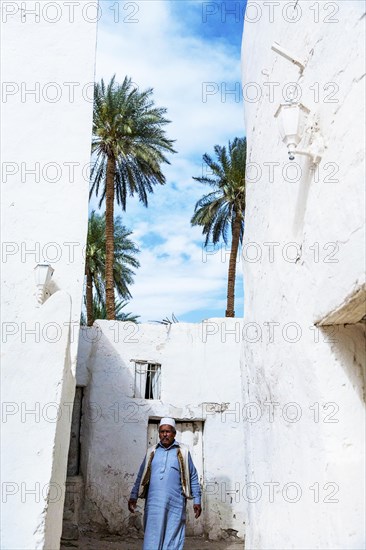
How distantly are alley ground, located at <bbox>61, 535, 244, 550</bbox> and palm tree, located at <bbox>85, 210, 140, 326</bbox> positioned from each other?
36.3ft

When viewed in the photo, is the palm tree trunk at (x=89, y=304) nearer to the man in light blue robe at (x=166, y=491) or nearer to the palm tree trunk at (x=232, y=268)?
the palm tree trunk at (x=232, y=268)

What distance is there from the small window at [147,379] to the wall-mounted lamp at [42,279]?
20.9 ft

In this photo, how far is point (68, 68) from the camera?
6.68m

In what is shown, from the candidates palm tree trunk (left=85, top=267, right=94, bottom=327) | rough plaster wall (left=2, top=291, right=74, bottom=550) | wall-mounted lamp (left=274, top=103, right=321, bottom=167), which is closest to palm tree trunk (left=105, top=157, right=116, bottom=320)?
palm tree trunk (left=85, top=267, right=94, bottom=327)

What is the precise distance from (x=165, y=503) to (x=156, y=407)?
5495 mm

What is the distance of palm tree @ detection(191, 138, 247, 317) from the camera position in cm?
1891

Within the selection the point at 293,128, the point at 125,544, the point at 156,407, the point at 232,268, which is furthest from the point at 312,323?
the point at 232,268

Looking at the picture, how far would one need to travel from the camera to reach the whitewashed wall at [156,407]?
10.8 metres

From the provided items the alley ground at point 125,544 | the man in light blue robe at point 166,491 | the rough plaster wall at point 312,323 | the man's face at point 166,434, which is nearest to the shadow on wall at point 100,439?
the alley ground at point 125,544

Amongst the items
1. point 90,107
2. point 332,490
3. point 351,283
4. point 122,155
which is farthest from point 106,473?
point 122,155

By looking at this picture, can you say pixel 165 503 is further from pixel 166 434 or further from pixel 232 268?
pixel 232 268

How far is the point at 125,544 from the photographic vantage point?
9.75 m

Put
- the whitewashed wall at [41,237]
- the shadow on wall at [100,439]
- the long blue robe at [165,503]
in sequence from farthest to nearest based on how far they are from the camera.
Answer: the shadow on wall at [100,439] < the long blue robe at [165,503] < the whitewashed wall at [41,237]

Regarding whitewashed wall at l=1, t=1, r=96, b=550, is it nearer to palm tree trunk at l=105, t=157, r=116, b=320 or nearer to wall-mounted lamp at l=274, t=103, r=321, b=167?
wall-mounted lamp at l=274, t=103, r=321, b=167
